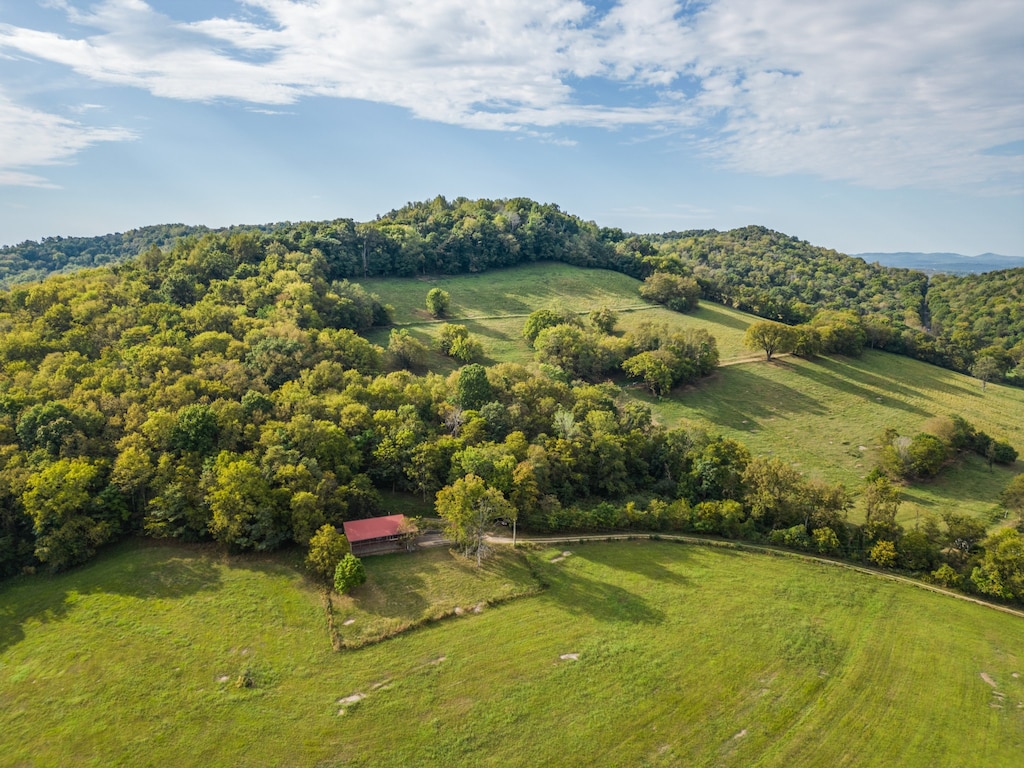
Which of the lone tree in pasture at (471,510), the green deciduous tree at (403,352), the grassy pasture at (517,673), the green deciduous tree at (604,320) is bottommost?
the grassy pasture at (517,673)

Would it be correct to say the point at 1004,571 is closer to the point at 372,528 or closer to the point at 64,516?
the point at 372,528

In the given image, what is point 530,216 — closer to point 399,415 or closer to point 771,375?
point 771,375

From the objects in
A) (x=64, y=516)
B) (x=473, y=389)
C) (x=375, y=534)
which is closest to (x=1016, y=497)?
(x=473, y=389)

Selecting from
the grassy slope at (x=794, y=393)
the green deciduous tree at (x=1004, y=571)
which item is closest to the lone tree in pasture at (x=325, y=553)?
the grassy slope at (x=794, y=393)

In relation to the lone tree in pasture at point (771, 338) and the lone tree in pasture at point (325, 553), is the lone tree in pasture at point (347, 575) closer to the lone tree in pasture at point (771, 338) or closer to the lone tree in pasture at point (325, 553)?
the lone tree in pasture at point (325, 553)

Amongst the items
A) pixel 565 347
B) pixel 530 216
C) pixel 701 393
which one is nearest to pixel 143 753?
pixel 565 347

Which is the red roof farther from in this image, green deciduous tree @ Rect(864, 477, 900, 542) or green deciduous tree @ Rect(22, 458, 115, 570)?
green deciduous tree @ Rect(864, 477, 900, 542)
